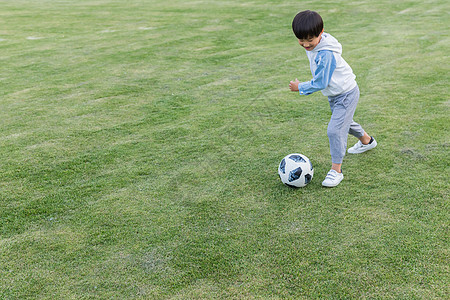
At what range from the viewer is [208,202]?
3.93 meters

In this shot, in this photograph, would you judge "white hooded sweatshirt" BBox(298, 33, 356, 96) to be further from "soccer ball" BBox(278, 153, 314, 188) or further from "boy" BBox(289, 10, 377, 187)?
"soccer ball" BBox(278, 153, 314, 188)

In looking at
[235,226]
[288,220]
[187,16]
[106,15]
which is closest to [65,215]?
[235,226]

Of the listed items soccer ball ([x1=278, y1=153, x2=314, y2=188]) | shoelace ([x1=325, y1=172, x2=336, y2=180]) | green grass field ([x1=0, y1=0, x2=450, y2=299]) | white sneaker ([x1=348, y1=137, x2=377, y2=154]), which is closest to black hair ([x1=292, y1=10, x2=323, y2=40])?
soccer ball ([x1=278, y1=153, x2=314, y2=188])

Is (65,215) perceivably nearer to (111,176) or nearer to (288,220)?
(111,176)

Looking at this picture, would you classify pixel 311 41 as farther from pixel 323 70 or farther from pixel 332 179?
pixel 332 179

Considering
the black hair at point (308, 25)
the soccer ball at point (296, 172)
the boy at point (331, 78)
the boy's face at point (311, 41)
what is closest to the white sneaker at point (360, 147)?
the boy at point (331, 78)

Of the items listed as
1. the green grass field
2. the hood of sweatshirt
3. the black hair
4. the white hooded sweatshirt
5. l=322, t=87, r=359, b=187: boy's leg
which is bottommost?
the green grass field

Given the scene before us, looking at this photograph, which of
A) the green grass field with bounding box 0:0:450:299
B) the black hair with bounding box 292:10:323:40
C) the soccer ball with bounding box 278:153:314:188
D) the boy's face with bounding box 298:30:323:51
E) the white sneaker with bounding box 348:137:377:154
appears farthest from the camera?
the white sneaker with bounding box 348:137:377:154

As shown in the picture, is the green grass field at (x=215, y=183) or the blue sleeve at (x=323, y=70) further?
the blue sleeve at (x=323, y=70)

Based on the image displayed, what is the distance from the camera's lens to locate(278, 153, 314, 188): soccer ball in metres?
3.98

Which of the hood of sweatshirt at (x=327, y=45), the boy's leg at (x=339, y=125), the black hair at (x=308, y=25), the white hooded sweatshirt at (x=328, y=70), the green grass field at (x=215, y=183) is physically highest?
the black hair at (x=308, y=25)

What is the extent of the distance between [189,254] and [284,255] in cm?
78

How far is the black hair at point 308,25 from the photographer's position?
3.54m

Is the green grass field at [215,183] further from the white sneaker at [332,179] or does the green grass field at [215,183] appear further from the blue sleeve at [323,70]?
the blue sleeve at [323,70]
